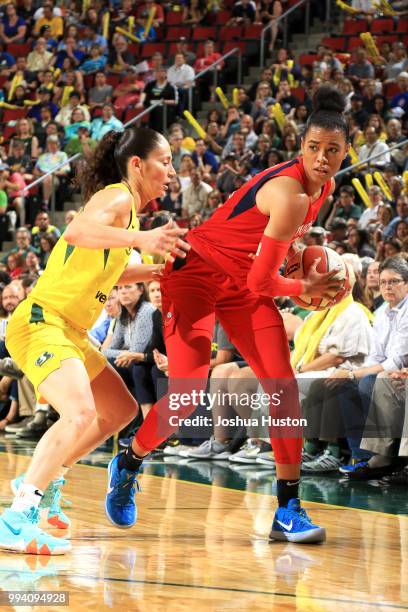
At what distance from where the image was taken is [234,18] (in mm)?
16406

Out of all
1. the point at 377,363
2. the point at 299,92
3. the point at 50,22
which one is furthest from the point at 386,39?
the point at 377,363

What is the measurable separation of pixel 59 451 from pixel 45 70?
13760 mm

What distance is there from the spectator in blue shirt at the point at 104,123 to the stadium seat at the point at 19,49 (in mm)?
3946

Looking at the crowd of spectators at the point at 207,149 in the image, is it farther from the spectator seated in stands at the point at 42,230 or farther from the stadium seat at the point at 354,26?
the stadium seat at the point at 354,26

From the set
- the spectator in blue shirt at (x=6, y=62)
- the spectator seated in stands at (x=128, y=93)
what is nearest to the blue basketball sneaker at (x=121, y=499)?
the spectator seated in stands at (x=128, y=93)

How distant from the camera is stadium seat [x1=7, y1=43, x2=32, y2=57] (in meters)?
18.2

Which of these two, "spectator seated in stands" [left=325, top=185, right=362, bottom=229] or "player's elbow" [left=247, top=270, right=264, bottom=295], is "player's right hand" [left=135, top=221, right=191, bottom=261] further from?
Result: "spectator seated in stands" [left=325, top=185, right=362, bottom=229]

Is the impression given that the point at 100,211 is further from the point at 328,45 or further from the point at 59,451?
the point at 328,45

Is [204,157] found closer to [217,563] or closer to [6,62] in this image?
[6,62]

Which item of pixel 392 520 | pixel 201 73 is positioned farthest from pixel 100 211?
pixel 201 73

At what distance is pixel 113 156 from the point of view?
459 cm

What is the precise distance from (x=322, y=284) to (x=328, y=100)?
2.57 feet

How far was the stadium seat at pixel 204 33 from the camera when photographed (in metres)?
16.6

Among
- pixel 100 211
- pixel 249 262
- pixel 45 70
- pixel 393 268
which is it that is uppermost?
pixel 100 211
